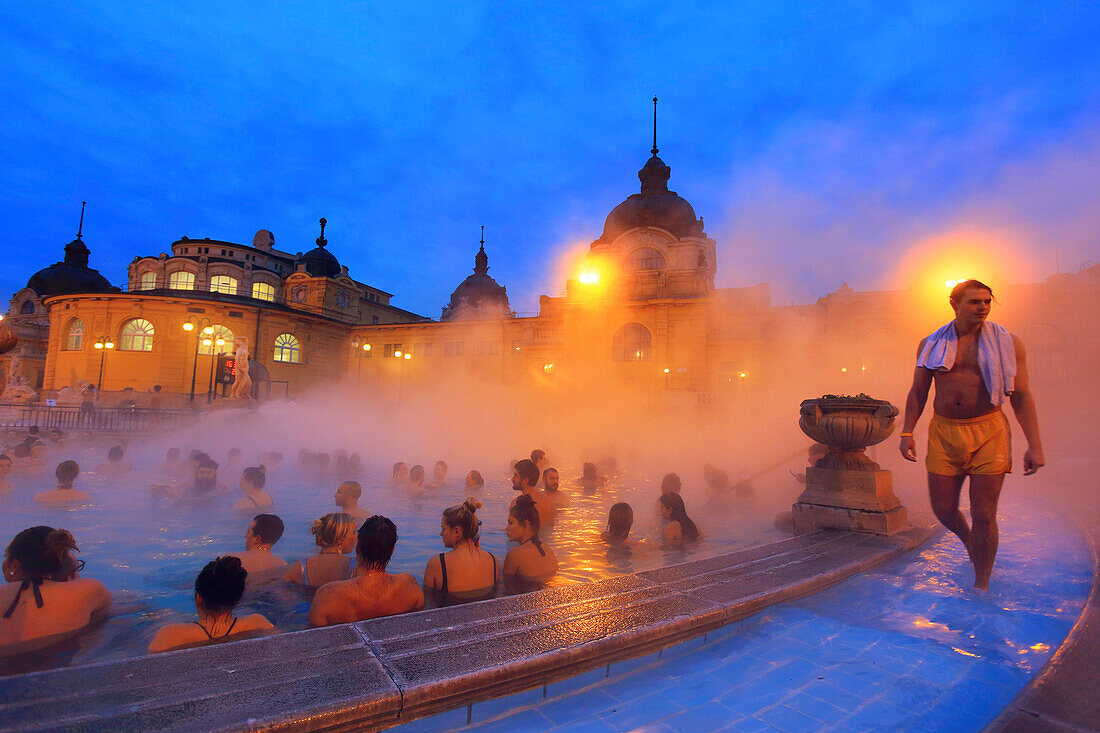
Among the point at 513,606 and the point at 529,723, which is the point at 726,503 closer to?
the point at 513,606

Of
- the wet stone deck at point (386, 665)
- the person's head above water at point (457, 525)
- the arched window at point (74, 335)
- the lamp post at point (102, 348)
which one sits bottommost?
the wet stone deck at point (386, 665)

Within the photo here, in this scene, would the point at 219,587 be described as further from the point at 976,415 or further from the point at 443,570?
the point at 976,415

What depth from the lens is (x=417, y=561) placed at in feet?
20.8

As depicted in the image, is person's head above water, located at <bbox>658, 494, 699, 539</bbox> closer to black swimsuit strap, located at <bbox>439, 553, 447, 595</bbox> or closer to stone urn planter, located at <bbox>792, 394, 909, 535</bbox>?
stone urn planter, located at <bbox>792, 394, 909, 535</bbox>

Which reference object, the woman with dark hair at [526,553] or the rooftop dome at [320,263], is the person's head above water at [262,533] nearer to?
the woman with dark hair at [526,553]

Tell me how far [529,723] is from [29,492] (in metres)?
11.8

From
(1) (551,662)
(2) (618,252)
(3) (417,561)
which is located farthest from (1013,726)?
(2) (618,252)

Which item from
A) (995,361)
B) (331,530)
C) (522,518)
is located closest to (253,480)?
(331,530)

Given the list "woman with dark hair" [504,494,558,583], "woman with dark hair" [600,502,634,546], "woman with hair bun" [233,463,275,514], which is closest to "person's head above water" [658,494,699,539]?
"woman with dark hair" [600,502,634,546]

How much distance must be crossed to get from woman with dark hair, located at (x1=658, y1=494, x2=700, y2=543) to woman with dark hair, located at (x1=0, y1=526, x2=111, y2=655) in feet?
19.6

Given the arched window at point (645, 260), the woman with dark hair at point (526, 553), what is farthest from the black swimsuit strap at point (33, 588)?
the arched window at point (645, 260)

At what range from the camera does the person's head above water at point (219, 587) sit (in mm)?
2934

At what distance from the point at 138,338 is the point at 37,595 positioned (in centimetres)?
3754

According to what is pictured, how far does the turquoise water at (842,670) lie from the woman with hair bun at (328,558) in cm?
290
